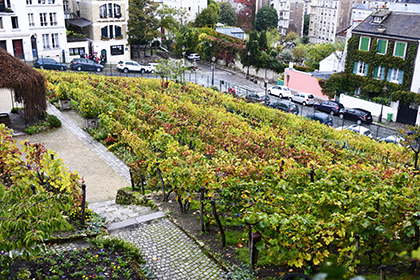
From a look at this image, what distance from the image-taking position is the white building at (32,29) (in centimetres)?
4572

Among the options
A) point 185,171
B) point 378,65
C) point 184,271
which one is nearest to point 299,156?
point 185,171

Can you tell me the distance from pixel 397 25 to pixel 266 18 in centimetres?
6191

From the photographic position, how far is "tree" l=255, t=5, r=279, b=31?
329 feet

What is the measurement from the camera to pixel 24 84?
873 inches

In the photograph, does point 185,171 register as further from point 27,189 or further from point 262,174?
point 27,189

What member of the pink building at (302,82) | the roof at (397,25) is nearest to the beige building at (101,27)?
the pink building at (302,82)

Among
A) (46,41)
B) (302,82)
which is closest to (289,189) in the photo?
(302,82)

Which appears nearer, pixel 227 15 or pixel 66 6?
pixel 66 6

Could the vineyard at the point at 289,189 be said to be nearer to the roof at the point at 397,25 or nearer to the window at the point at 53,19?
the roof at the point at 397,25

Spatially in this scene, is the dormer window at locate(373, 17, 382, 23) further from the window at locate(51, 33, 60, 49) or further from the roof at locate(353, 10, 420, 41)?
the window at locate(51, 33, 60, 49)

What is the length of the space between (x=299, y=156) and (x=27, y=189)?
32.2 ft

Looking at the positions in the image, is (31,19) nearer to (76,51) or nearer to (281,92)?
(76,51)

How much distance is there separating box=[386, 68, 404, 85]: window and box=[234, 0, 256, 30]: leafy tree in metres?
63.9

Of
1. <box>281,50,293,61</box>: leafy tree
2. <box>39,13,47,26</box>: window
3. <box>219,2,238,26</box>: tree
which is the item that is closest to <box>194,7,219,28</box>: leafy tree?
<box>281,50,293,61</box>: leafy tree
